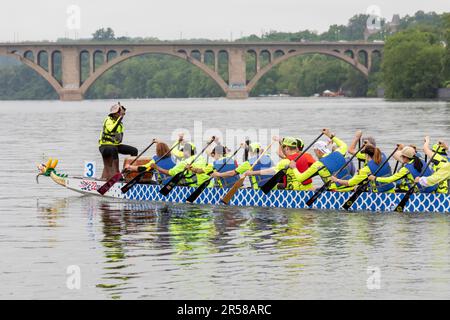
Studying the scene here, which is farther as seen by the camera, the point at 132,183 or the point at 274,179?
the point at 132,183

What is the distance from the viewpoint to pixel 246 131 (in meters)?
58.7

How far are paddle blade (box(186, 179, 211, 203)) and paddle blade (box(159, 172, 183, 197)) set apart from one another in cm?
38

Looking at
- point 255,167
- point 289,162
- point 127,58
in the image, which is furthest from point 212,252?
point 127,58

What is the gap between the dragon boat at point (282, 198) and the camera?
1950 cm

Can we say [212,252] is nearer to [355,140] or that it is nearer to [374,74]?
[355,140]

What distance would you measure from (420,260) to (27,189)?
→ 13.6 m

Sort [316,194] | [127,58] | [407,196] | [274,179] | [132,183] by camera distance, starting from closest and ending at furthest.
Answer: [407,196], [316,194], [274,179], [132,183], [127,58]

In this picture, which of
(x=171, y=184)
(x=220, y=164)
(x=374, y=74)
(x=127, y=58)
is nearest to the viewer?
(x=220, y=164)

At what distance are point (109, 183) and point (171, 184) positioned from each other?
173 cm

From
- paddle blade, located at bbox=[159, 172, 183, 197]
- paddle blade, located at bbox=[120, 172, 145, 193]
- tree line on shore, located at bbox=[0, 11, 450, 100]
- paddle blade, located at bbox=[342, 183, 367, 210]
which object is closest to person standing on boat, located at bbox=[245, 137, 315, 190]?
paddle blade, located at bbox=[342, 183, 367, 210]

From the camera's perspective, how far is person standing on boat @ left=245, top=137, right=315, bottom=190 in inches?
792

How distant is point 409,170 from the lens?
19.3m
